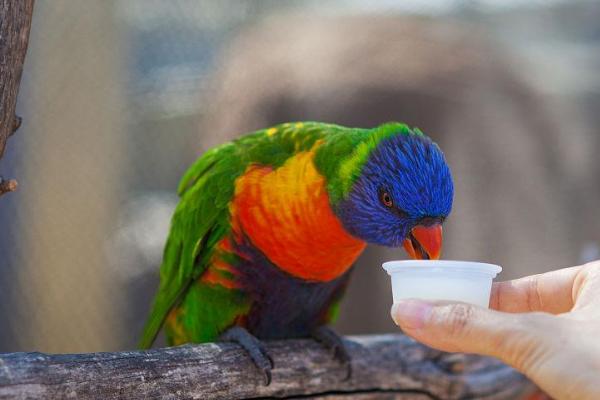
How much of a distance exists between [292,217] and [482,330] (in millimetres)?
777

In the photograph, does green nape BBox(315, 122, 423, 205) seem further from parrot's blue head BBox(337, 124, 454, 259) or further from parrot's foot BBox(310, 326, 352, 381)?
parrot's foot BBox(310, 326, 352, 381)

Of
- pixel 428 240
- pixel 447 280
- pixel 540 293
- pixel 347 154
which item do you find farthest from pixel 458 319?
pixel 347 154

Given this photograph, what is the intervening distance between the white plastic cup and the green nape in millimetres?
468

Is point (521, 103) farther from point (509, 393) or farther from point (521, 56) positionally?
point (509, 393)

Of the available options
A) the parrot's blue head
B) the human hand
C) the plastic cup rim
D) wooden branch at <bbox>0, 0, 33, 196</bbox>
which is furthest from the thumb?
wooden branch at <bbox>0, 0, 33, 196</bbox>

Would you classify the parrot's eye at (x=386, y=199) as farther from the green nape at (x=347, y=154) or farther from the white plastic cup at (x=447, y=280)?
the white plastic cup at (x=447, y=280)

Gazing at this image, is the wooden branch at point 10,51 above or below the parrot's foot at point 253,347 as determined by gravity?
above

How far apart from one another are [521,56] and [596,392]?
8.63 feet

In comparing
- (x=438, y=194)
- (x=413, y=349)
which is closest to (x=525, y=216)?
(x=413, y=349)

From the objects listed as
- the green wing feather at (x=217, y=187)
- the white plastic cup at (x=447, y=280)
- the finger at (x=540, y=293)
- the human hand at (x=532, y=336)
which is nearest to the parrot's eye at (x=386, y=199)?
the green wing feather at (x=217, y=187)

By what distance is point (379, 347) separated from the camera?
180 cm

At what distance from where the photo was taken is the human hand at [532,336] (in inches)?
29.6

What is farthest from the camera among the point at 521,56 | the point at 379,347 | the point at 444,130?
the point at 521,56

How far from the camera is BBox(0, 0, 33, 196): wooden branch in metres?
1.11
